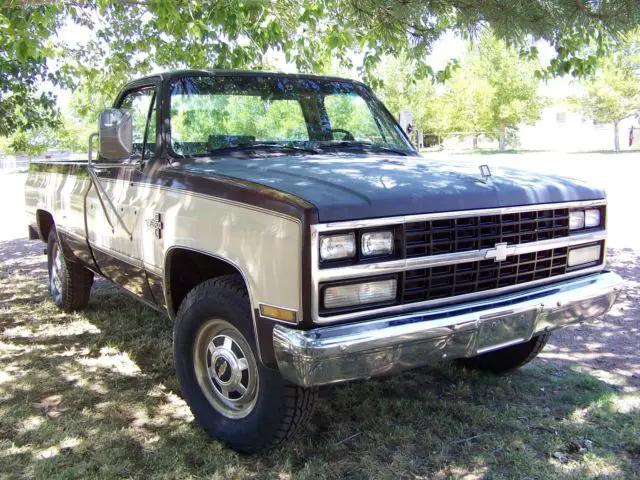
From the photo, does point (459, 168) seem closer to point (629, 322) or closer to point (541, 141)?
point (629, 322)

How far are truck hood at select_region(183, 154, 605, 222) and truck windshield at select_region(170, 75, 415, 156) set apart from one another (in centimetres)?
25

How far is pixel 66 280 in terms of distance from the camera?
5660mm

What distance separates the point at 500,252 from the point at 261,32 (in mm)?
4203

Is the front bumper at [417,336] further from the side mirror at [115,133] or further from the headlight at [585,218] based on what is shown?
the side mirror at [115,133]

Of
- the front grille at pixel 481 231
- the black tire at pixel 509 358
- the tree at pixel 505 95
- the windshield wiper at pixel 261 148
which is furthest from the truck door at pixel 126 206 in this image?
the tree at pixel 505 95

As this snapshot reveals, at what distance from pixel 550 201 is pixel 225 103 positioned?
210 cm

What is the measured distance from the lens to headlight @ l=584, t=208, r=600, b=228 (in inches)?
141

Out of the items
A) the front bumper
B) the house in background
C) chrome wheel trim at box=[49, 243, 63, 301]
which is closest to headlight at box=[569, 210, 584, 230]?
the front bumper

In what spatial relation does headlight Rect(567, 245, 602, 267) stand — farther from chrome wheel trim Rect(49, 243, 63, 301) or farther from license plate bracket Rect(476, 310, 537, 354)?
chrome wheel trim Rect(49, 243, 63, 301)

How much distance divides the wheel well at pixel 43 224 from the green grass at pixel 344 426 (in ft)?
5.41

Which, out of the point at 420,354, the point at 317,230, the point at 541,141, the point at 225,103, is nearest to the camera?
the point at 317,230

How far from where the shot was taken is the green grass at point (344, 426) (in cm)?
307

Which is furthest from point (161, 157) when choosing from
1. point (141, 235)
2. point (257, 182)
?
point (257, 182)

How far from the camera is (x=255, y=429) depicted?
3033 mm
